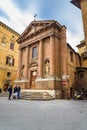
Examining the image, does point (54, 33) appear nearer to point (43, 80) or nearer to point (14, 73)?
point (43, 80)

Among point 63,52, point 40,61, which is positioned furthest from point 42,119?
point 40,61

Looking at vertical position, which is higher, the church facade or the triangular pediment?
the triangular pediment

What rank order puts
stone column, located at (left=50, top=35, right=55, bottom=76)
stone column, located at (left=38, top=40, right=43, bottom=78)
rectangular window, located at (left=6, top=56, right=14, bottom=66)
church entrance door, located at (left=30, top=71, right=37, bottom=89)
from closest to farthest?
1. stone column, located at (left=50, top=35, right=55, bottom=76)
2. stone column, located at (left=38, top=40, right=43, bottom=78)
3. church entrance door, located at (left=30, top=71, right=37, bottom=89)
4. rectangular window, located at (left=6, top=56, right=14, bottom=66)

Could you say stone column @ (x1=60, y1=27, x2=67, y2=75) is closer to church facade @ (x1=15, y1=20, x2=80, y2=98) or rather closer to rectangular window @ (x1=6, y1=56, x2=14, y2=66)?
church facade @ (x1=15, y1=20, x2=80, y2=98)

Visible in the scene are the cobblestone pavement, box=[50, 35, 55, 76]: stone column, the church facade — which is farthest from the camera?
box=[50, 35, 55, 76]: stone column

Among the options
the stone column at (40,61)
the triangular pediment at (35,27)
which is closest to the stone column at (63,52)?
the triangular pediment at (35,27)

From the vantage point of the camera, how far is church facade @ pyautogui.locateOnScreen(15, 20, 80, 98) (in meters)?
17.2

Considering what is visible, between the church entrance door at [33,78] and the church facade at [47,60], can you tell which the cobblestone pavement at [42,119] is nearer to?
the church facade at [47,60]

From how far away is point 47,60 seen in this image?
752 inches

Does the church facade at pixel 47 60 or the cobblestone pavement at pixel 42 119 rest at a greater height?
the church facade at pixel 47 60

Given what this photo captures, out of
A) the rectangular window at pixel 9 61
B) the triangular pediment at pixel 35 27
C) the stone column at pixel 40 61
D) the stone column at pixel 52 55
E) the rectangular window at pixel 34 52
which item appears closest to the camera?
the stone column at pixel 52 55

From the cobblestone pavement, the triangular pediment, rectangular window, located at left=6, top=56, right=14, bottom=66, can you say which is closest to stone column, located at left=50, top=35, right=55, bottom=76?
the triangular pediment

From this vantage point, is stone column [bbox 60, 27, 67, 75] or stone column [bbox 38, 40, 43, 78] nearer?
stone column [bbox 60, 27, 67, 75]

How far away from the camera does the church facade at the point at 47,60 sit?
56.3ft
